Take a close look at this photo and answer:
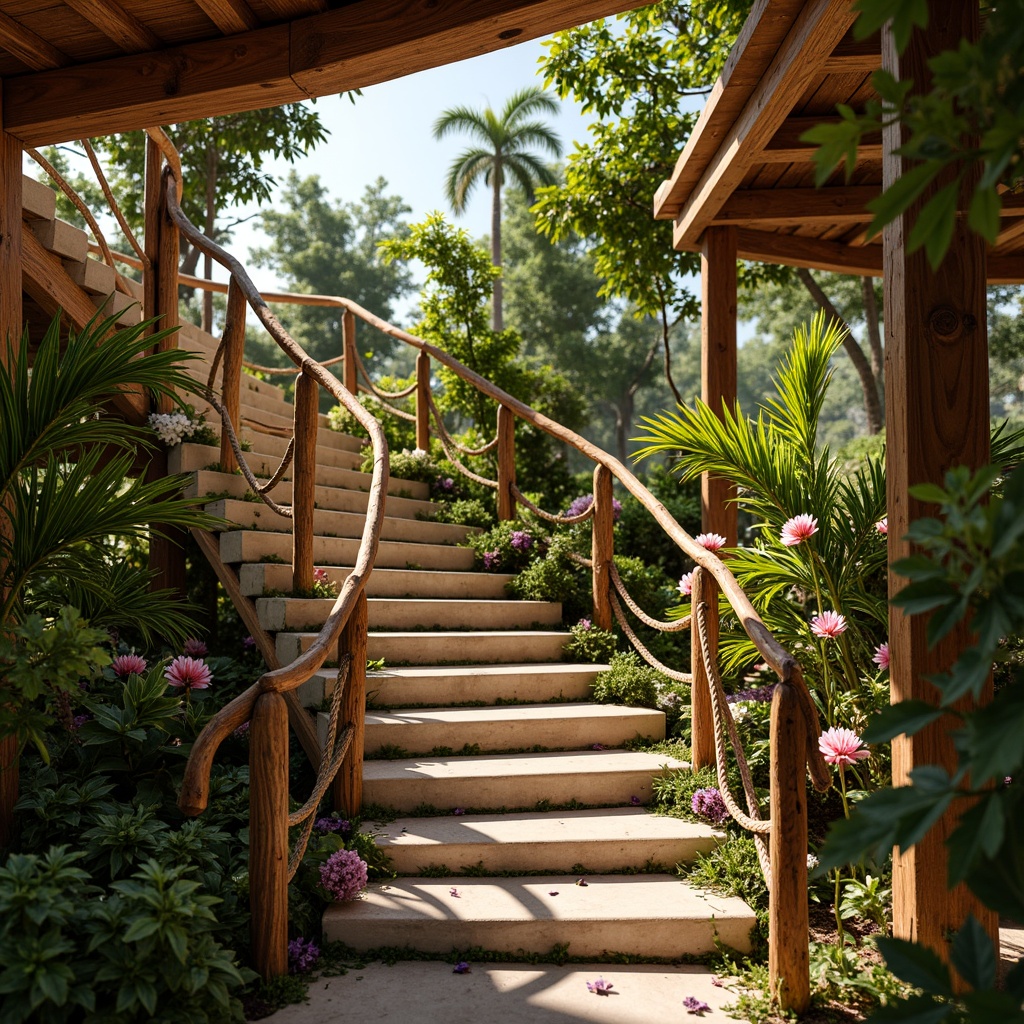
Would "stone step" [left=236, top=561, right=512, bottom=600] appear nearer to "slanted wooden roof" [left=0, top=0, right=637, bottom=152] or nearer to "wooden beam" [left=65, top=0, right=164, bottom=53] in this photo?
"slanted wooden roof" [left=0, top=0, right=637, bottom=152]

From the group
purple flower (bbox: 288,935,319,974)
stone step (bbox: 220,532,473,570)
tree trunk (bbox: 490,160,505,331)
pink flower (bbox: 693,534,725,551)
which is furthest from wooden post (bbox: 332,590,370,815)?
tree trunk (bbox: 490,160,505,331)

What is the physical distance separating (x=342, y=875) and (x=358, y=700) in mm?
703

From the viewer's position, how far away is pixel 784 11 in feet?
10.3

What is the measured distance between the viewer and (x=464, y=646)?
4.59 metres

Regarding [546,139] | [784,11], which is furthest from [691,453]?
[546,139]

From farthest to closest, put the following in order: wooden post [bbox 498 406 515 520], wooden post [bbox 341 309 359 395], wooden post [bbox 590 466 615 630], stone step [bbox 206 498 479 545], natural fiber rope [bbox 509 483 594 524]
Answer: wooden post [bbox 341 309 359 395], wooden post [bbox 498 406 515 520], natural fiber rope [bbox 509 483 594 524], wooden post [bbox 590 466 615 630], stone step [bbox 206 498 479 545]

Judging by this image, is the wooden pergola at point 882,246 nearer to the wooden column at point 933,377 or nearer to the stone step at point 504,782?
the wooden column at point 933,377

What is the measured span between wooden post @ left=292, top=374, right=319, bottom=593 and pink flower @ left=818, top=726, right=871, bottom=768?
2.44 metres

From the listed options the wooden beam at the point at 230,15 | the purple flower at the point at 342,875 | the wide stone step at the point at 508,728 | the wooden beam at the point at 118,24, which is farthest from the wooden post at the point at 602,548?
the wooden beam at the point at 118,24

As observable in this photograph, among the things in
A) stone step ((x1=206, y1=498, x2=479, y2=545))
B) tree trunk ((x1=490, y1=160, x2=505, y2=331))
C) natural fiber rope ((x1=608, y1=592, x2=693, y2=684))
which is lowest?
natural fiber rope ((x1=608, y1=592, x2=693, y2=684))

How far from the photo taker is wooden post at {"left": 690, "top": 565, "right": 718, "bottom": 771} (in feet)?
11.9

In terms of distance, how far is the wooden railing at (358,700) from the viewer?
8.46 ft

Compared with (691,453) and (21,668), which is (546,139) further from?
(21,668)

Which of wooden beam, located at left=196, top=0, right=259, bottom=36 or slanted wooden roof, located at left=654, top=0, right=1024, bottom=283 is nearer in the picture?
wooden beam, located at left=196, top=0, right=259, bottom=36
